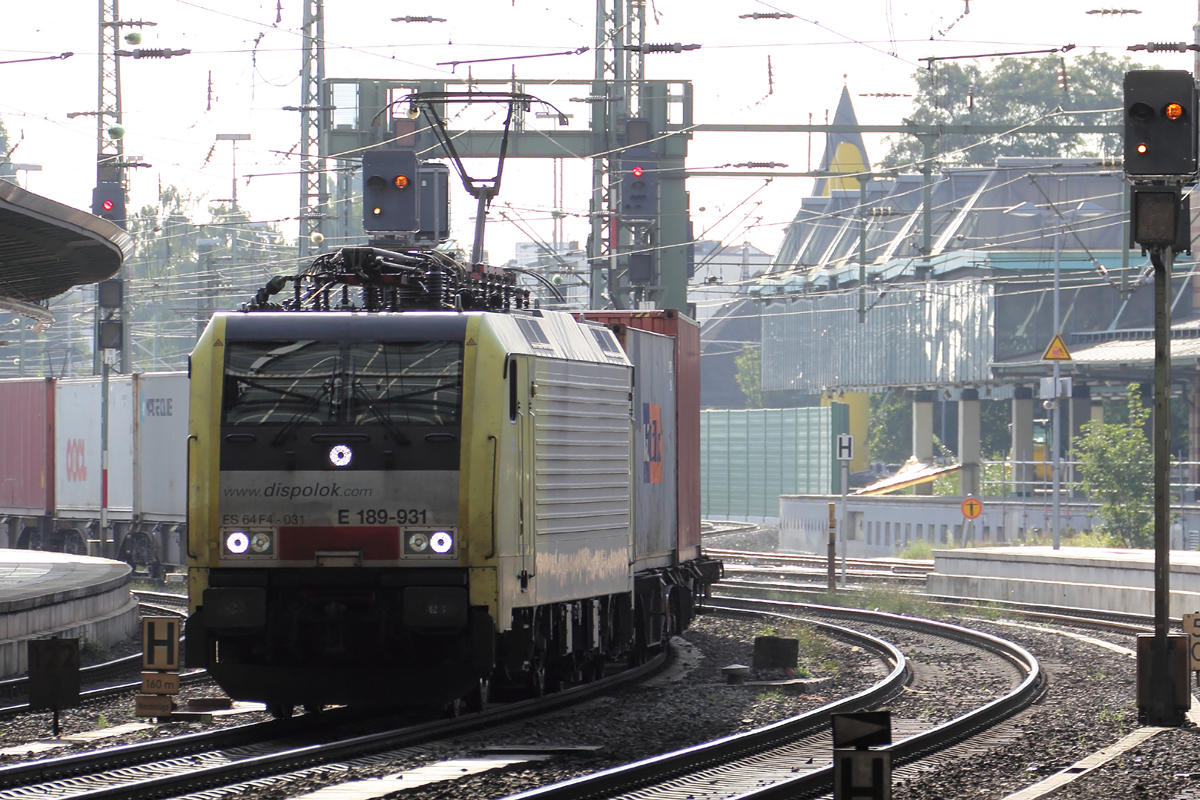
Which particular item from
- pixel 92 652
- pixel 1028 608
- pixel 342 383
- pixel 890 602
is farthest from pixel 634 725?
pixel 1028 608

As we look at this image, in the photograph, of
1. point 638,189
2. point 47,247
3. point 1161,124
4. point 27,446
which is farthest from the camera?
point 27,446

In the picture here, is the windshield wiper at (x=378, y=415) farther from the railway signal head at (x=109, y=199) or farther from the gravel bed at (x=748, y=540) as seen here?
the gravel bed at (x=748, y=540)

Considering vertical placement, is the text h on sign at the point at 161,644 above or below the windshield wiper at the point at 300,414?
below

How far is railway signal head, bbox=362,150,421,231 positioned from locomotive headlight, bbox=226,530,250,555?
13536mm

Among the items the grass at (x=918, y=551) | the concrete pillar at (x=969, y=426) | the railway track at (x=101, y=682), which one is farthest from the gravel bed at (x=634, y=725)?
the concrete pillar at (x=969, y=426)

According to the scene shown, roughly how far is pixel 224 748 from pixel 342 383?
2617mm

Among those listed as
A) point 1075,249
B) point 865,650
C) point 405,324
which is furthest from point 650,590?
point 1075,249

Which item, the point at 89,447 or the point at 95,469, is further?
the point at 89,447

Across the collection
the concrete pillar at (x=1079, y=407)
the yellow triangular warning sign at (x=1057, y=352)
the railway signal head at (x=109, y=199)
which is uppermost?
the railway signal head at (x=109, y=199)

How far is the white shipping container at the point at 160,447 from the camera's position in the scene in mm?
35188

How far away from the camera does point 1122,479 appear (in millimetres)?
44000

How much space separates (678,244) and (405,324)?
23289mm

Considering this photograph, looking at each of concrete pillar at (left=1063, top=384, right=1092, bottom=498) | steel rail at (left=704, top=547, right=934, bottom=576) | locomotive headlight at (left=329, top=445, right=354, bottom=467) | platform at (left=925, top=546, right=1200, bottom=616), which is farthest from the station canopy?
concrete pillar at (left=1063, top=384, right=1092, bottom=498)

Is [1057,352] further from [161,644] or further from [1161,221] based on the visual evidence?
[161,644]
